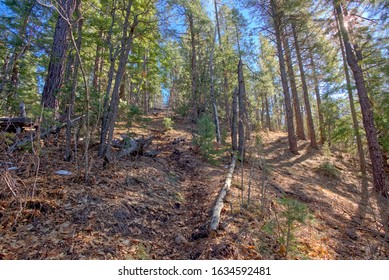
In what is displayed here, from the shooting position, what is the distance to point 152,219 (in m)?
3.53

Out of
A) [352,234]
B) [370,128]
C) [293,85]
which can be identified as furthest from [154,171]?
[293,85]

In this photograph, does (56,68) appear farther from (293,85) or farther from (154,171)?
(293,85)

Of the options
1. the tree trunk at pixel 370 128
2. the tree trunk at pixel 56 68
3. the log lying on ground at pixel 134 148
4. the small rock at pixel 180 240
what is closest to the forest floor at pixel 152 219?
the small rock at pixel 180 240

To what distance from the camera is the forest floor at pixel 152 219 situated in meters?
2.62

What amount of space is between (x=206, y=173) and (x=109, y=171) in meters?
2.88

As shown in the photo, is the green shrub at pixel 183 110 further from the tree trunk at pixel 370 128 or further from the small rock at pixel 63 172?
the small rock at pixel 63 172

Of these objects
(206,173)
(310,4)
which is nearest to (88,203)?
A: (206,173)

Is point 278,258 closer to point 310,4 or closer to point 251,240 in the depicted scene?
point 251,240

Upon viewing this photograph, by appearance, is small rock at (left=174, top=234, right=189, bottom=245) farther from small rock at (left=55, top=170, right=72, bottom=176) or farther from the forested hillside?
small rock at (left=55, top=170, right=72, bottom=176)

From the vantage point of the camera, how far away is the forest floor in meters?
2.62

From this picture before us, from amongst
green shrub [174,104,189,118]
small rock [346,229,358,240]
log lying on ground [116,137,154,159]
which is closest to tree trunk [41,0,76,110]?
log lying on ground [116,137,154,159]

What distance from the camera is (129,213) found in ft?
11.1

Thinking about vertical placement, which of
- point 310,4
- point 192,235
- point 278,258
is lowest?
point 278,258

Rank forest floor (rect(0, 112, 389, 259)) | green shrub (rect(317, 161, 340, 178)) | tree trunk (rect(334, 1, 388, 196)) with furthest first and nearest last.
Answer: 1. green shrub (rect(317, 161, 340, 178))
2. tree trunk (rect(334, 1, 388, 196))
3. forest floor (rect(0, 112, 389, 259))
